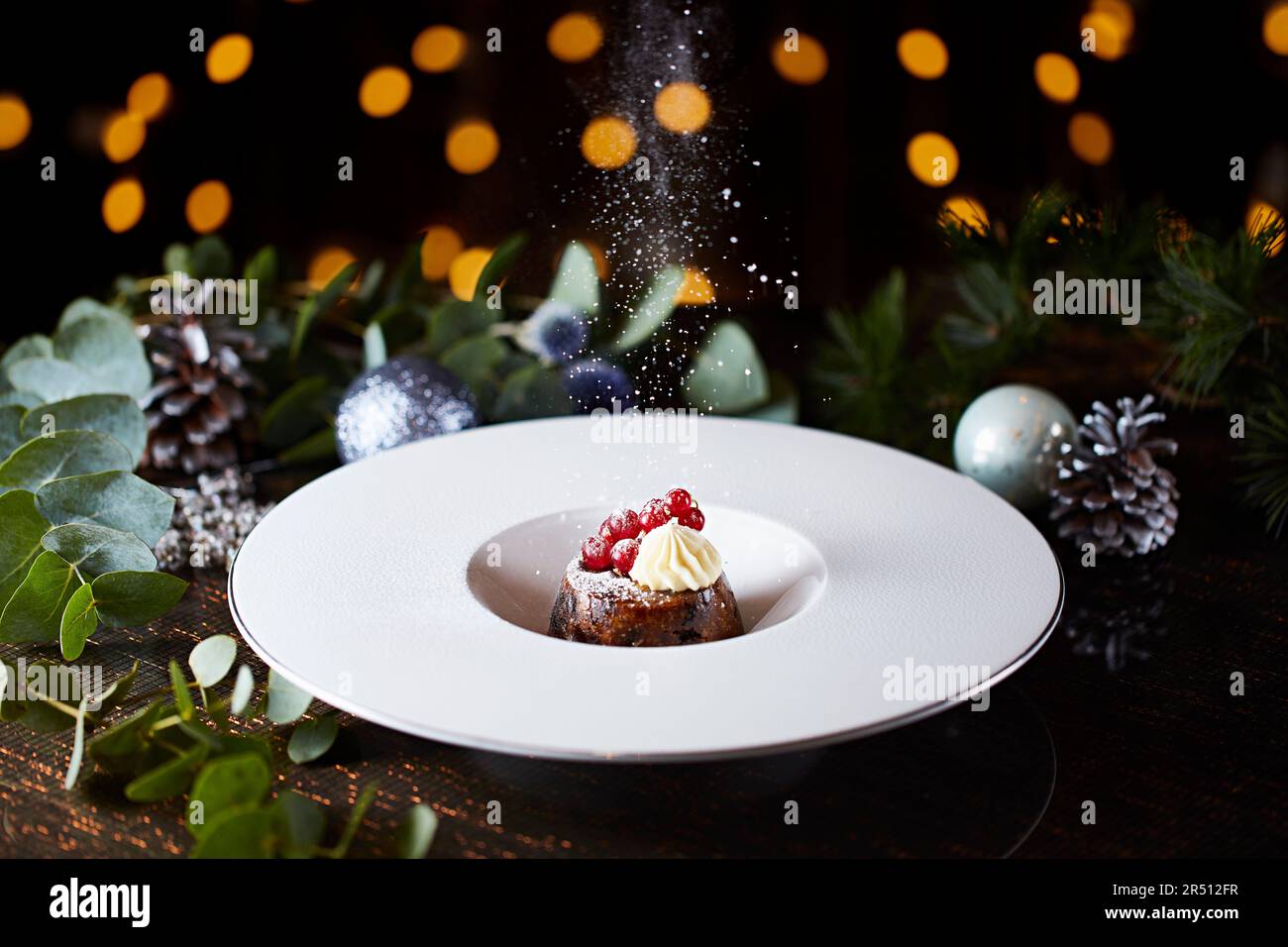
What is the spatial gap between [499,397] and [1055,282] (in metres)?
0.64

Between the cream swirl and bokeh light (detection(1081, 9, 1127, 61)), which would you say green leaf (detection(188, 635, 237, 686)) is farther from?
bokeh light (detection(1081, 9, 1127, 61))

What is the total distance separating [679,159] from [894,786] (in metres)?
0.47

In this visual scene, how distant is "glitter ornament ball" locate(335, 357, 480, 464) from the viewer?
1266 mm

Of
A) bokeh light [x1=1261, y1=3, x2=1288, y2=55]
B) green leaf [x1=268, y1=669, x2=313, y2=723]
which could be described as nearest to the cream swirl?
green leaf [x1=268, y1=669, x2=313, y2=723]

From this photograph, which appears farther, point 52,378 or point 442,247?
point 442,247

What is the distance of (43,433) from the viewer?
1.11 meters

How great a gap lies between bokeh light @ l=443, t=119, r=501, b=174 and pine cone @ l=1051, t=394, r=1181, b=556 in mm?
1158

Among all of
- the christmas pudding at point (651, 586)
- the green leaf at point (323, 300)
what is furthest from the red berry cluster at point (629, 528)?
the green leaf at point (323, 300)

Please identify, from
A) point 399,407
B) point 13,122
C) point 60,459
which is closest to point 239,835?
point 60,459

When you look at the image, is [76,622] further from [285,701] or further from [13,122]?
[13,122]

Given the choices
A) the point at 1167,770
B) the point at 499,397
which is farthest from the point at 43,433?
the point at 1167,770

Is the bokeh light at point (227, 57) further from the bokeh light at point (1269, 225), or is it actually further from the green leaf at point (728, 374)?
the bokeh light at point (1269, 225)

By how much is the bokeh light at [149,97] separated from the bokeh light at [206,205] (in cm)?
12

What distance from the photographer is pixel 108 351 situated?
1.26 meters
